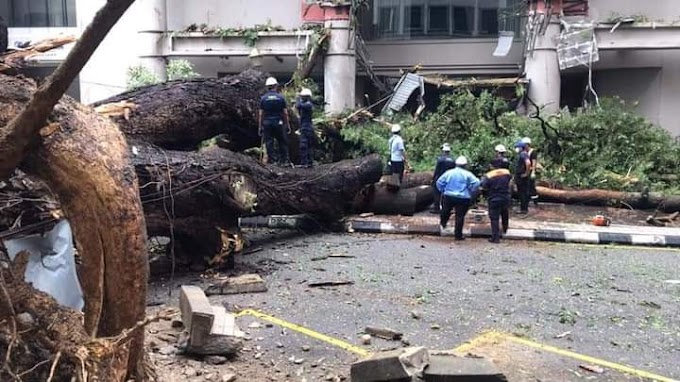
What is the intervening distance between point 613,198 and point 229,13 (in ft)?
38.9

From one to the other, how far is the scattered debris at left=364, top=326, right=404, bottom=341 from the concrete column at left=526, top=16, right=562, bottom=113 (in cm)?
1243

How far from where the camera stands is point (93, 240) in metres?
3.25

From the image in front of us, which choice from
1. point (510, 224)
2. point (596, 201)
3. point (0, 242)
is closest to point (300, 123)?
point (510, 224)

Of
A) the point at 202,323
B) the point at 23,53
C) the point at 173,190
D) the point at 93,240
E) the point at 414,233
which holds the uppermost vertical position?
the point at 23,53

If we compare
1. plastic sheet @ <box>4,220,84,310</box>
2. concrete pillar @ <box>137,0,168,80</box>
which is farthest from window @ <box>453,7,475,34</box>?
plastic sheet @ <box>4,220,84,310</box>

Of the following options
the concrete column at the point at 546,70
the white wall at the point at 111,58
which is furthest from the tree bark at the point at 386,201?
the white wall at the point at 111,58

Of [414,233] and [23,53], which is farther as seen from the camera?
[414,233]

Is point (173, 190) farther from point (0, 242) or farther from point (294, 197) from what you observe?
point (0, 242)

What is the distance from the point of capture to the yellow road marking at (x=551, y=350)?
15.7ft

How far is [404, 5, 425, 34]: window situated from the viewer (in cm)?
1917

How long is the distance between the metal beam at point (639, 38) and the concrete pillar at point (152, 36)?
11611 millimetres

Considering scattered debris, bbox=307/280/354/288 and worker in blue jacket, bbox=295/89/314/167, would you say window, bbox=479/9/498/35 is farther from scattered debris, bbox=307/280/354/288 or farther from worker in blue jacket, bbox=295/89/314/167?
scattered debris, bbox=307/280/354/288

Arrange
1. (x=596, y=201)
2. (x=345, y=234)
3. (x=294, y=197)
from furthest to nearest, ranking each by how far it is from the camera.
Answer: (x=596, y=201), (x=345, y=234), (x=294, y=197)

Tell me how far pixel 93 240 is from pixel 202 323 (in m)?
1.81
